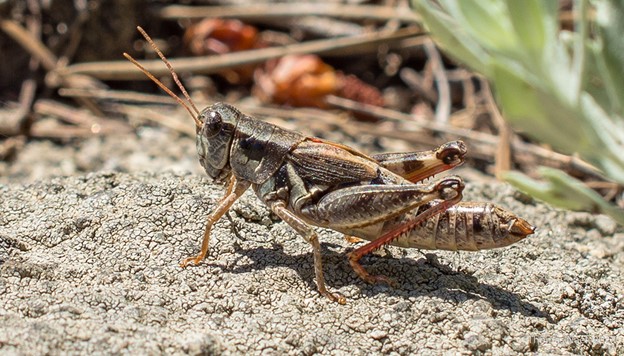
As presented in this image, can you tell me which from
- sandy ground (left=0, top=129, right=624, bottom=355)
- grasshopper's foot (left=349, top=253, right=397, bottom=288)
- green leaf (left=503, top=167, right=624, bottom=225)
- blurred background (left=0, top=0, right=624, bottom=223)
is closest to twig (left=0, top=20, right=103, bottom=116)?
blurred background (left=0, top=0, right=624, bottom=223)

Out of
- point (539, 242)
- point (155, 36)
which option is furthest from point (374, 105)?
point (539, 242)

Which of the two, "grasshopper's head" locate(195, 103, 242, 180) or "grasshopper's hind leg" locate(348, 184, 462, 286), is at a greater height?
"grasshopper's head" locate(195, 103, 242, 180)

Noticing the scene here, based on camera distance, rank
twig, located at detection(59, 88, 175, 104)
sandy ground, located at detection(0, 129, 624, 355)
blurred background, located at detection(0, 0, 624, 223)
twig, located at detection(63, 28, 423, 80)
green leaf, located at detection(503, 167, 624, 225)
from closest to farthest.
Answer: green leaf, located at detection(503, 167, 624, 225) < sandy ground, located at detection(0, 129, 624, 355) < blurred background, located at detection(0, 0, 624, 223) < twig, located at detection(59, 88, 175, 104) < twig, located at detection(63, 28, 423, 80)

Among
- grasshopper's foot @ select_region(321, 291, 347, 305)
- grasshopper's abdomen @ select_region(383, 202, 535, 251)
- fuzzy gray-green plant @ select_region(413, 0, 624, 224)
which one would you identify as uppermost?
fuzzy gray-green plant @ select_region(413, 0, 624, 224)

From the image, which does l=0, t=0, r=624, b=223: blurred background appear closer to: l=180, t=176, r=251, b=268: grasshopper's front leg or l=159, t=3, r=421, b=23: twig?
l=159, t=3, r=421, b=23: twig

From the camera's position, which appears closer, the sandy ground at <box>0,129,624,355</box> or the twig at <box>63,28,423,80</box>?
the sandy ground at <box>0,129,624,355</box>

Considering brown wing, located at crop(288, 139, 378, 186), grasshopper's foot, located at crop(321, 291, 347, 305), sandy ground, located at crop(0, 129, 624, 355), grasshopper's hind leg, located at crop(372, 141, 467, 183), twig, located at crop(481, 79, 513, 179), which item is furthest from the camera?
twig, located at crop(481, 79, 513, 179)

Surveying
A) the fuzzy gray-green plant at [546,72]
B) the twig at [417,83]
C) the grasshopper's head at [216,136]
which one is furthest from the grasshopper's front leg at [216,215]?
the twig at [417,83]
